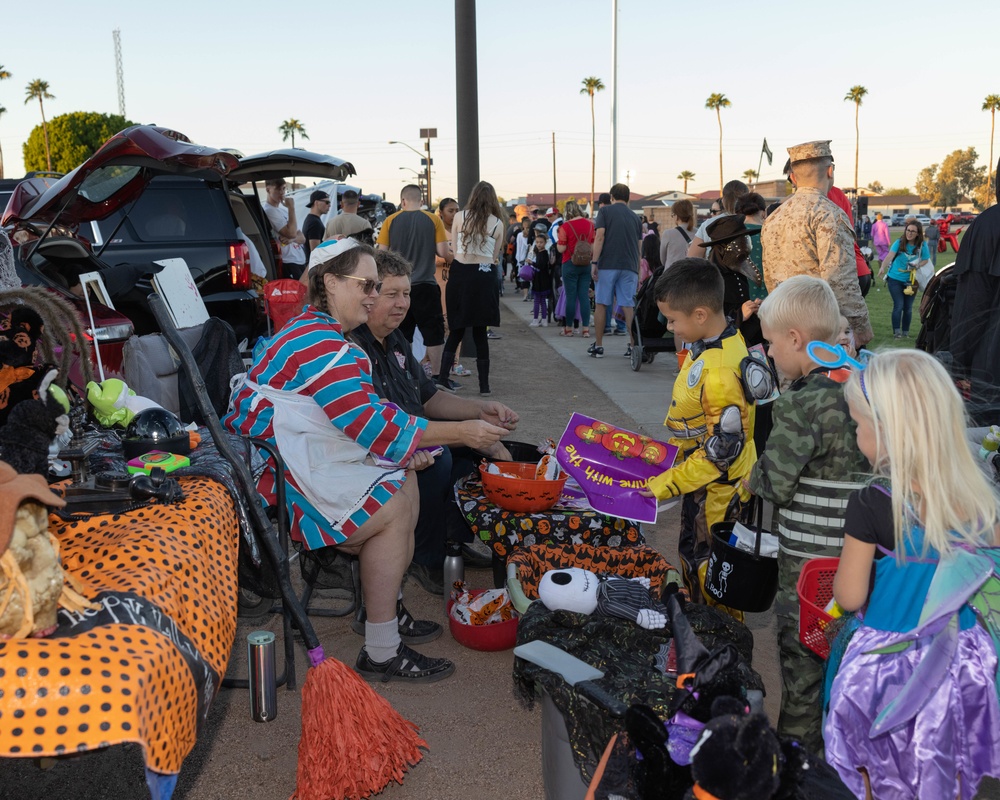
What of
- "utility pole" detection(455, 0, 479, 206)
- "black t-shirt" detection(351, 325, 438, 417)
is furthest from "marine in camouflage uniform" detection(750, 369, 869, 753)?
"utility pole" detection(455, 0, 479, 206)

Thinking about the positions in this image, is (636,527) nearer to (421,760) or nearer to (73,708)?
(421,760)

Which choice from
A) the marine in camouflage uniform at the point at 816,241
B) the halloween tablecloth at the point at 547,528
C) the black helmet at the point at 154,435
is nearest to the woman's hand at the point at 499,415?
the halloween tablecloth at the point at 547,528

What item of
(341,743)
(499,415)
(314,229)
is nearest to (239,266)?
(499,415)

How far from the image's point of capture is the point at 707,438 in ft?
10.9

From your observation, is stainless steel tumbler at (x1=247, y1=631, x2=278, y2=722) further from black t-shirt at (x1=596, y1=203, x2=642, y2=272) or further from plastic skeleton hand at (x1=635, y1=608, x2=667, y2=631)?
black t-shirt at (x1=596, y1=203, x2=642, y2=272)

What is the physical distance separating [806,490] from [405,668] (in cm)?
163

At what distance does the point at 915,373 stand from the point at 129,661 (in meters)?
1.83

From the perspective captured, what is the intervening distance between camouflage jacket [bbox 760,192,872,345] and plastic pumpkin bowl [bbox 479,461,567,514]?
7.14 feet

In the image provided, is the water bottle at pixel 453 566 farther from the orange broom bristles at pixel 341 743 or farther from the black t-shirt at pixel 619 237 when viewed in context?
the black t-shirt at pixel 619 237

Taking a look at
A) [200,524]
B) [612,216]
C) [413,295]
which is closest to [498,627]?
[200,524]

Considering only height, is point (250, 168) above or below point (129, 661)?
above

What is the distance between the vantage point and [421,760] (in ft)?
9.37

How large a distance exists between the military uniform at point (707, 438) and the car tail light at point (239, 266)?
15.1 ft

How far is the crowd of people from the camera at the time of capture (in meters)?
2.09
